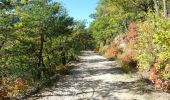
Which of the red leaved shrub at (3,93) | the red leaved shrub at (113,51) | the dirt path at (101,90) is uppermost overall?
the red leaved shrub at (113,51)

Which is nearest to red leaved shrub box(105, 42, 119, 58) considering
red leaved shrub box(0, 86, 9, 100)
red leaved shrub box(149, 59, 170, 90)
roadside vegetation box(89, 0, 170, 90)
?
roadside vegetation box(89, 0, 170, 90)

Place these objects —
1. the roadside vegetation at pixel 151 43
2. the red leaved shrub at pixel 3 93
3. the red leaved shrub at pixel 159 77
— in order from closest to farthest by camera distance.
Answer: the roadside vegetation at pixel 151 43
the red leaved shrub at pixel 3 93
the red leaved shrub at pixel 159 77

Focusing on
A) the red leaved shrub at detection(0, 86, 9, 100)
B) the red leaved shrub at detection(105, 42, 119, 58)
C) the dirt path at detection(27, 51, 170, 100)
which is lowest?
the dirt path at detection(27, 51, 170, 100)

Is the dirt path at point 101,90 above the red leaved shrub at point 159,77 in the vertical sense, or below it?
below

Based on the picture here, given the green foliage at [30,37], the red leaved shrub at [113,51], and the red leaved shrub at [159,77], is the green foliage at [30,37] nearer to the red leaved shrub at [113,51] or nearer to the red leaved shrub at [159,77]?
the red leaved shrub at [113,51]

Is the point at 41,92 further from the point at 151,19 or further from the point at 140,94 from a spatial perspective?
the point at 151,19

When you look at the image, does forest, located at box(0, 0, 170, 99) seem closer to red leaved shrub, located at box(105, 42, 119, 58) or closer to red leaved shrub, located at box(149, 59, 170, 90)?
red leaved shrub, located at box(149, 59, 170, 90)

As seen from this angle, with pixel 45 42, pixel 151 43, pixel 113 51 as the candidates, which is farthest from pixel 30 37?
pixel 113 51

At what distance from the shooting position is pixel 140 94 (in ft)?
53.8

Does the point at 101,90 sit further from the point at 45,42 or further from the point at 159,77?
the point at 45,42

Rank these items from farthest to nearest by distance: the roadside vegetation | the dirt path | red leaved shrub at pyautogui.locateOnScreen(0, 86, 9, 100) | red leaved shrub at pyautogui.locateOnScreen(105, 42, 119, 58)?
1. red leaved shrub at pyautogui.locateOnScreen(105, 42, 119, 58)
2. the dirt path
3. red leaved shrub at pyautogui.locateOnScreen(0, 86, 9, 100)
4. the roadside vegetation

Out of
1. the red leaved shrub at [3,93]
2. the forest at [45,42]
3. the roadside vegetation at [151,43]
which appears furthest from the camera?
the red leaved shrub at [3,93]

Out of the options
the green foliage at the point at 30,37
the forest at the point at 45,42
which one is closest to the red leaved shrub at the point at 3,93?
the forest at the point at 45,42

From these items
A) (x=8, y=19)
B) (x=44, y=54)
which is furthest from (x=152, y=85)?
(x=44, y=54)
